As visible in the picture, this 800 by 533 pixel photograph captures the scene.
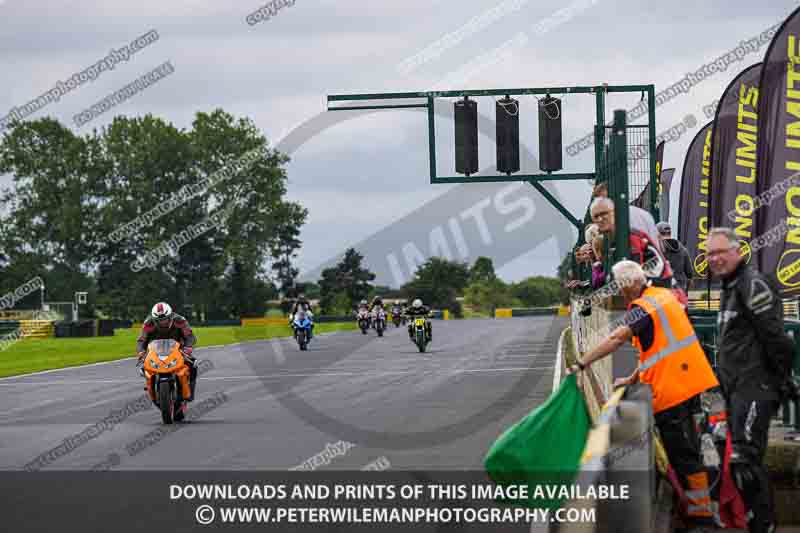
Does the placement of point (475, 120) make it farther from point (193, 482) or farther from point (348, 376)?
point (193, 482)

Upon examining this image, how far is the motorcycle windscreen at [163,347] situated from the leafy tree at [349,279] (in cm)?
11026

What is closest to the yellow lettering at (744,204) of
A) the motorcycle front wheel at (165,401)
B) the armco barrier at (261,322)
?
the motorcycle front wheel at (165,401)

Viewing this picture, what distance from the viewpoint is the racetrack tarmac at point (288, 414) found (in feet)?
40.9

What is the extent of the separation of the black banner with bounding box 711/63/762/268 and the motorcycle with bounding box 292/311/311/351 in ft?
65.7

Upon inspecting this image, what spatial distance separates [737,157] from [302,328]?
2209cm

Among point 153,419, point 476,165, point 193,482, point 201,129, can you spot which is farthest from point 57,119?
point 193,482

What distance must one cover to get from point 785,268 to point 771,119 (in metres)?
1.96

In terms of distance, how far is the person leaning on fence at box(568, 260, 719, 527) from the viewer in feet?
25.9

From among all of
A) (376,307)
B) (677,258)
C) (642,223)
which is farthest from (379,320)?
(642,223)

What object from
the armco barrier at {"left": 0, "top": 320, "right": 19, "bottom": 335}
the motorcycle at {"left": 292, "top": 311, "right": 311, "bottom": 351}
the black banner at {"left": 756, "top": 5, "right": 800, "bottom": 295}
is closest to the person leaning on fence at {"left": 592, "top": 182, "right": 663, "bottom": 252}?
the black banner at {"left": 756, "top": 5, "right": 800, "bottom": 295}

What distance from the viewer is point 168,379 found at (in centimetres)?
1647

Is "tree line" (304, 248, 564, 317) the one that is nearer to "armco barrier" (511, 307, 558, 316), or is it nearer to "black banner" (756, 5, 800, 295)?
"armco barrier" (511, 307, 558, 316)

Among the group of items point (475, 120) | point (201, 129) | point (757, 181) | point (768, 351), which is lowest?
point (768, 351)

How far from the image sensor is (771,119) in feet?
50.5
